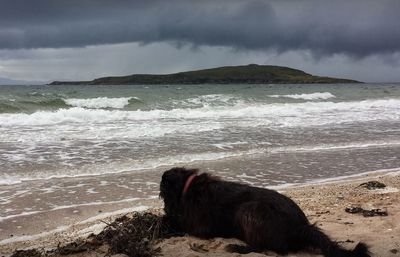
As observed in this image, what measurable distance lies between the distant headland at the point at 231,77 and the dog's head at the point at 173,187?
11085 centimetres

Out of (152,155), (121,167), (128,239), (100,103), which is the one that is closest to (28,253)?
(128,239)

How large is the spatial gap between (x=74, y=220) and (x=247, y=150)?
6.02 meters

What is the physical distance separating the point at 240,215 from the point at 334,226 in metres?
1.38

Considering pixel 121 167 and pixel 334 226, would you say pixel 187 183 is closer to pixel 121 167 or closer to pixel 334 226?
pixel 334 226

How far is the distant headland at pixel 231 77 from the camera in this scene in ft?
393

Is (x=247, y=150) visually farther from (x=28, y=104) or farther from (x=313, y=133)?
(x=28, y=104)

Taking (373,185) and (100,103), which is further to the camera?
(100,103)

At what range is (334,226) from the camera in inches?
216

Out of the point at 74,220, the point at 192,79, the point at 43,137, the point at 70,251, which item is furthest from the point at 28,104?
the point at 192,79

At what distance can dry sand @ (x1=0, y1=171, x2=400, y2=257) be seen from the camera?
4621 millimetres

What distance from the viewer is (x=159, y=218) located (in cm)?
521

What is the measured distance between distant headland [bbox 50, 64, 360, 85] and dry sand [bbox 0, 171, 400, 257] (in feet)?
357

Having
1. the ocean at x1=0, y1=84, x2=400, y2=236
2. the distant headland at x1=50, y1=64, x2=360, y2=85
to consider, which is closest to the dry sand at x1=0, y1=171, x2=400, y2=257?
the ocean at x1=0, y1=84, x2=400, y2=236

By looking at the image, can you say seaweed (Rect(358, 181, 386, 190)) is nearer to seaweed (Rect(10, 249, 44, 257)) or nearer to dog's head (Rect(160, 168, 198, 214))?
dog's head (Rect(160, 168, 198, 214))
